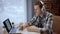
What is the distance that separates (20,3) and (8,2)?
1.05ft

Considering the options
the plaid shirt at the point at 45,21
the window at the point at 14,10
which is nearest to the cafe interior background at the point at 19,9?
the window at the point at 14,10

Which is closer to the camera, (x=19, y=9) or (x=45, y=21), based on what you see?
(x=45, y=21)

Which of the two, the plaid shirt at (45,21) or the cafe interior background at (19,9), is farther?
the cafe interior background at (19,9)

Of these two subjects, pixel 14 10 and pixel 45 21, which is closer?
pixel 45 21

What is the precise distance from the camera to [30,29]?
2.05 meters

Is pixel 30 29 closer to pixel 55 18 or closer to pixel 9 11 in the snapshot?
pixel 55 18

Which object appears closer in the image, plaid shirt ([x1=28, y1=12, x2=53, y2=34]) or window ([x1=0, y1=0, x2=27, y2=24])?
plaid shirt ([x1=28, y1=12, x2=53, y2=34])

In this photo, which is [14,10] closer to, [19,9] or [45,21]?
[19,9]

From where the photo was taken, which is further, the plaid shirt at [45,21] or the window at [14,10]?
the window at [14,10]

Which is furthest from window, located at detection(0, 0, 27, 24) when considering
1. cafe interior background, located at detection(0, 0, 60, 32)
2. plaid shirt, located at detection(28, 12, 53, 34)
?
plaid shirt, located at detection(28, 12, 53, 34)

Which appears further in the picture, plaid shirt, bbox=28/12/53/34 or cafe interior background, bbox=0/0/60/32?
cafe interior background, bbox=0/0/60/32

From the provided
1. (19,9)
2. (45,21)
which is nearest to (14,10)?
(19,9)

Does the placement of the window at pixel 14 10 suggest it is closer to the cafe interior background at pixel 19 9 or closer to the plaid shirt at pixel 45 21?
the cafe interior background at pixel 19 9

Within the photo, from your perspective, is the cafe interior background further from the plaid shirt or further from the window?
the plaid shirt
